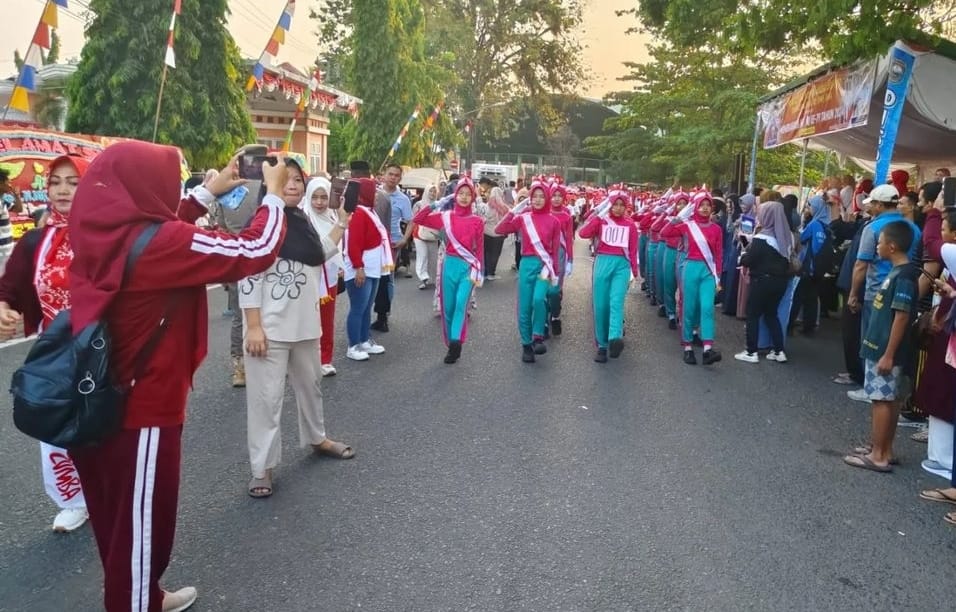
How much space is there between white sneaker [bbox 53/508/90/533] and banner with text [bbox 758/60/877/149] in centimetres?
897

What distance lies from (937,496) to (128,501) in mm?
4403

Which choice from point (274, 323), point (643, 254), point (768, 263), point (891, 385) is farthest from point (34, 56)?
point (643, 254)

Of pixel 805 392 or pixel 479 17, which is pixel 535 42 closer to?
pixel 479 17

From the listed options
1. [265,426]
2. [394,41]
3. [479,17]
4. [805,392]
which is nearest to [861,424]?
[805,392]

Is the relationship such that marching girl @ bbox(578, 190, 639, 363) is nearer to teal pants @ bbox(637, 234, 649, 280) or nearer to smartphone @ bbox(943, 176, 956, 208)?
smartphone @ bbox(943, 176, 956, 208)

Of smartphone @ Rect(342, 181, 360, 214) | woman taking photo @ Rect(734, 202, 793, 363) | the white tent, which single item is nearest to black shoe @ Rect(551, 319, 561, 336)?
woman taking photo @ Rect(734, 202, 793, 363)

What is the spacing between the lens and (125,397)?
8.14ft

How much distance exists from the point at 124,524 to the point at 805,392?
19.8ft

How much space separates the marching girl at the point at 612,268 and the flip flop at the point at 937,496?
11.8 ft

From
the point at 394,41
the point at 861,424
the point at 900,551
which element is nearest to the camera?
the point at 900,551

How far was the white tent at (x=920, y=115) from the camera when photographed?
8.00 m

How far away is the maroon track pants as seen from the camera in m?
2.53

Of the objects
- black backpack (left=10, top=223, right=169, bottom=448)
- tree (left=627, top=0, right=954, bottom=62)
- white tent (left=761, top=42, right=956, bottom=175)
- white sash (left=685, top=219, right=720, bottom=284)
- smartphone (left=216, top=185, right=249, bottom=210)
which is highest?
tree (left=627, top=0, right=954, bottom=62)

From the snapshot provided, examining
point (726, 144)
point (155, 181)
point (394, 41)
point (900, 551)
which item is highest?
point (394, 41)
